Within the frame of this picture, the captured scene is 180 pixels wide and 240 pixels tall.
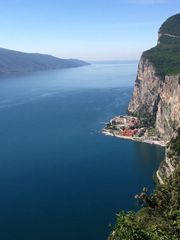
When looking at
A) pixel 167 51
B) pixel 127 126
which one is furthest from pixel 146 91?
pixel 127 126

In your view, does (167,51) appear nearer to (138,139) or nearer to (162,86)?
(162,86)

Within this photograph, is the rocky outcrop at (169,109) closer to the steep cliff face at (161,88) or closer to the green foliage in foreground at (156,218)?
the steep cliff face at (161,88)

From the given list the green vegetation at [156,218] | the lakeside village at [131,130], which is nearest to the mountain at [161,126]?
the green vegetation at [156,218]

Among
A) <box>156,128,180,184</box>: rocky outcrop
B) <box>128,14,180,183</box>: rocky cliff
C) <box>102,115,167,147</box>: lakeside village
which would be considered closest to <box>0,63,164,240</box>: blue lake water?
<box>102,115,167,147</box>: lakeside village

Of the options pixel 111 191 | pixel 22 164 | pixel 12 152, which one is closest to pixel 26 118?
pixel 12 152

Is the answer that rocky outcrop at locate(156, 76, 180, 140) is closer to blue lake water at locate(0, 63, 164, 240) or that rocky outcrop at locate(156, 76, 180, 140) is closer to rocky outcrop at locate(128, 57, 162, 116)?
blue lake water at locate(0, 63, 164, 240)

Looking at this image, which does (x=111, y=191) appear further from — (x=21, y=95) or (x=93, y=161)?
(x=21, y=95)
